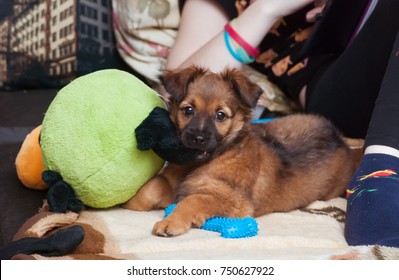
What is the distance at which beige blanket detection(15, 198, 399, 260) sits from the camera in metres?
1.36

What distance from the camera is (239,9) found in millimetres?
2607

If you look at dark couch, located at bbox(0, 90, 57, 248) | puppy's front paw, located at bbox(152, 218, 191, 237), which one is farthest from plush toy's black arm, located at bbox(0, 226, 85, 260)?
dark couch, located at bbox(0, 90, 57, 248)

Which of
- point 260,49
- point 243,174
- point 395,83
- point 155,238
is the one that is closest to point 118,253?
point 155,238

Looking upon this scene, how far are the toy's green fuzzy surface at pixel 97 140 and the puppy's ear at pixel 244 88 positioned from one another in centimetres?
28

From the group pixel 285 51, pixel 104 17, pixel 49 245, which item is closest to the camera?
pixel 49 245

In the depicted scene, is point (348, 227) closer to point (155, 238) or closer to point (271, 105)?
point (155, 238)

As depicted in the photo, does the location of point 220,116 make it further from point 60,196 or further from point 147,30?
point 147,30

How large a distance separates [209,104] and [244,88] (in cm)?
12

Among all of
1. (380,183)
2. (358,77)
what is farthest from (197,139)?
(358,77)

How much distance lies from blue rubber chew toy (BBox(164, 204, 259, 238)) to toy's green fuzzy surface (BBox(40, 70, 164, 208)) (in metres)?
0.27

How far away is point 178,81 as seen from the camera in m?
1.77

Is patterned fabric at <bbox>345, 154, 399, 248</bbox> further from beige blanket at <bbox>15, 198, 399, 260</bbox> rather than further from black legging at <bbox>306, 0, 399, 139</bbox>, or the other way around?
black legging at <bbox>306, 0, 399, 139</bbox>
